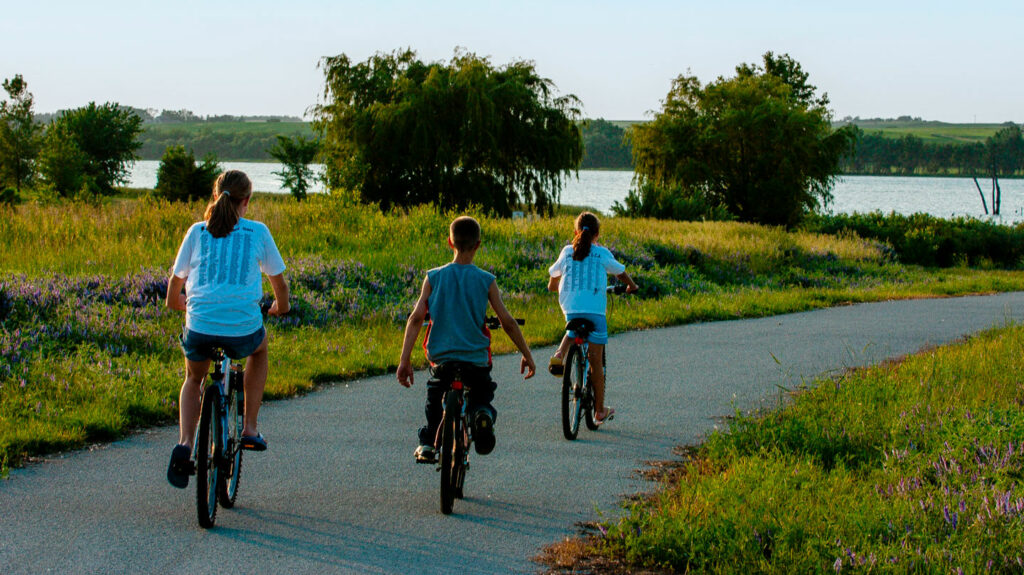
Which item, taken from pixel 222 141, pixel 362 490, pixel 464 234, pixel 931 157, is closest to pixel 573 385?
pixel 362 490

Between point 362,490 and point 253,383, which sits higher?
point 253,383

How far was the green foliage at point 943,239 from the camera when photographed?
32.4 metres

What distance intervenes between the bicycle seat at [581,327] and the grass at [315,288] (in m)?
2.98

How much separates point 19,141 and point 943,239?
48954 mm

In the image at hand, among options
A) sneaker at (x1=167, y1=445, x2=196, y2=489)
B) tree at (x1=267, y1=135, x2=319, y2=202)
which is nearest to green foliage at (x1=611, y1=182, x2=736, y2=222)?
tree at (x1=267, y1=135, x2=319, y2=202)

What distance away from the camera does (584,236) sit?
693 cm

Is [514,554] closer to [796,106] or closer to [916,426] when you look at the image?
[916,426]

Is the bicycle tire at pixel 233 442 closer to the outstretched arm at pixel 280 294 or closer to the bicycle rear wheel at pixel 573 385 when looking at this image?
the outstretched arm at pixel 280 294

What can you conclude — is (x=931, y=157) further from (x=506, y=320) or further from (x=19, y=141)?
(x=506, y=320)

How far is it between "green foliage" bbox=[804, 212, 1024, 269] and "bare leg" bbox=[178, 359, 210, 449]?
2993 cm

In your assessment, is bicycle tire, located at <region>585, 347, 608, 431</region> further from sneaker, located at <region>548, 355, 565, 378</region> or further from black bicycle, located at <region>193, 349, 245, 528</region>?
black bicycle, located at <region>193, 349, 245, 528</region>

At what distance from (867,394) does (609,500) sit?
328 centimetres

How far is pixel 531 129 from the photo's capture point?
3534 centimetres

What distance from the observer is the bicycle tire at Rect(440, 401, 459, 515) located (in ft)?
16.4
